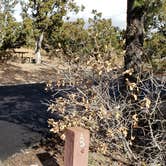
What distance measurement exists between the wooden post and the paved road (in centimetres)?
196

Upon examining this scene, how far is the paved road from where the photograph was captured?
727 cm

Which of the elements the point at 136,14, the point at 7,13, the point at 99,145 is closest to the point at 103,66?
the point at 99,145

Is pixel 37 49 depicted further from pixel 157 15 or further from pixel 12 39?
pixel 157 15

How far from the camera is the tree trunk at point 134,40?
288 inches

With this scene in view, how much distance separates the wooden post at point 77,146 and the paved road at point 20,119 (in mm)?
1962

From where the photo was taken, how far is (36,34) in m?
27.0

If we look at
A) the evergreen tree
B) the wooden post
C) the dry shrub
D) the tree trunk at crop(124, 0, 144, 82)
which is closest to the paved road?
the dry shrub

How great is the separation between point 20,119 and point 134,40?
343cm

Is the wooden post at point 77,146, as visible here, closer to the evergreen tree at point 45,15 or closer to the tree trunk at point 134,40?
the tree trunk at point 134,40

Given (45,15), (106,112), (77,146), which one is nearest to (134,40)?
(106,112)

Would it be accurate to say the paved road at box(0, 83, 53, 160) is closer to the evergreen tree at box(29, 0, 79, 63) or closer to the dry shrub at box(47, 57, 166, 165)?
the dry shrub at box(47, 57, 166, 165)

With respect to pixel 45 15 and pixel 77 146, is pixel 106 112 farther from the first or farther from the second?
pixel 45 15

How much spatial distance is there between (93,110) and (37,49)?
898 inches

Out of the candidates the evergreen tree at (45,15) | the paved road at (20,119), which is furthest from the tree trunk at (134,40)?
the evergreen tree at (45,15)
